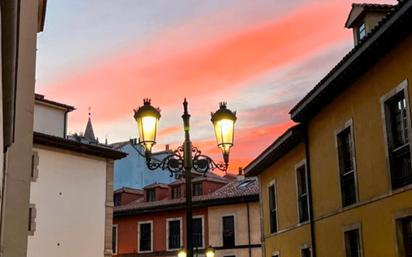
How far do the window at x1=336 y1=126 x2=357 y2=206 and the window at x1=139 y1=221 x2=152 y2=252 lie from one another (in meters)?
24.6

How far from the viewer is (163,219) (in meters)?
38.0

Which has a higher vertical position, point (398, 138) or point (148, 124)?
Result: point (398, 138)

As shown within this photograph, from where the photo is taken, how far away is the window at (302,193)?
18.5 m

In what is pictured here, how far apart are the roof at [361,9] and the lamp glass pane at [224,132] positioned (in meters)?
7.67

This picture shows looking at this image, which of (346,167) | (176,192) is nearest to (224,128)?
(346,167)

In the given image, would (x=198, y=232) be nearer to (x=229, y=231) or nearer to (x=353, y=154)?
(x=229, y=231)

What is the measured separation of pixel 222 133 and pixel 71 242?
1643cm

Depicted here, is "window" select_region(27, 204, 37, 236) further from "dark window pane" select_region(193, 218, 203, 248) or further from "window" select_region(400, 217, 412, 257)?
"dark window pane" select_region(193, 218, 203, 248)

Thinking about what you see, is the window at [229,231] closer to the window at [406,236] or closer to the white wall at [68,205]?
the white wall at [68,205]

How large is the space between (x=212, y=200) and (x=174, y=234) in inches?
138

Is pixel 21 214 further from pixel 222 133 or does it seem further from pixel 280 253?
pixel 280 253

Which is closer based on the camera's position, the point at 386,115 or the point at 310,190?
the point at 386,115

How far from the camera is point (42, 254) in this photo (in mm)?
22531

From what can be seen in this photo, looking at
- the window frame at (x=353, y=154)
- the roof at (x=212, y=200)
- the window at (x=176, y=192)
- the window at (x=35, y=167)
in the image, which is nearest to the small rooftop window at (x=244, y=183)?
the roof at (x=212, y=200)
